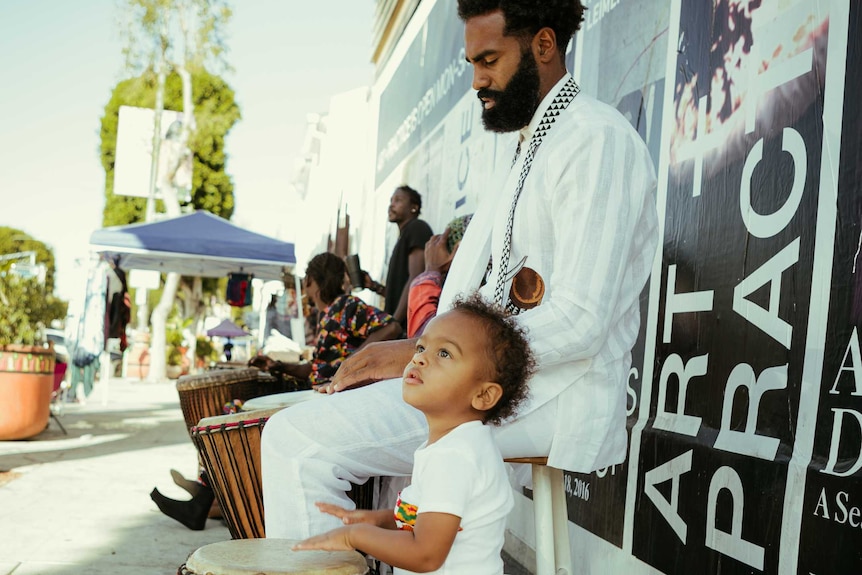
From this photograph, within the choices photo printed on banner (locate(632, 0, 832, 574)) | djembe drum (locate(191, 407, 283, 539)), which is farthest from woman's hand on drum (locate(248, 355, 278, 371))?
photo printed on banner (locate(632, 0, 832, 574))

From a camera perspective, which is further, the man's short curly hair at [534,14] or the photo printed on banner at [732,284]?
the man's short curly hair at [534,14]

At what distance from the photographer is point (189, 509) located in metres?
4.75

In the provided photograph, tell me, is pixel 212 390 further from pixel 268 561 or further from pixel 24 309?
pixel 24 309

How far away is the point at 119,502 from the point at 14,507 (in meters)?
0.59

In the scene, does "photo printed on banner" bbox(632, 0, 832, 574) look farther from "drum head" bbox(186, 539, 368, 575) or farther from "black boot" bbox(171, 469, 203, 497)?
"black boot" bbox(171, 469, 203, 497)

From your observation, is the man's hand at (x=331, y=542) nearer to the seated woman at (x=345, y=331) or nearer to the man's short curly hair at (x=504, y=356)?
the man's short curly hair at (x=504, y=356)

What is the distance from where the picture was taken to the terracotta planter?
7.72 meters

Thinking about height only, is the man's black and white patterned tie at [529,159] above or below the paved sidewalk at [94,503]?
above

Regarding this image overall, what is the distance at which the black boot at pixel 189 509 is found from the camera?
186 inches

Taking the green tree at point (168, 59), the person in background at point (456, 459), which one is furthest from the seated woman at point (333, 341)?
the green tree at point (168, 59)

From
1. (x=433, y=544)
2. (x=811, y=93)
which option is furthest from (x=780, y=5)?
(x=433, y=544)

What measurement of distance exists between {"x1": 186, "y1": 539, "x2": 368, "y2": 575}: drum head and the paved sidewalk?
86.2 inches

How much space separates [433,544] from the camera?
1.64 m

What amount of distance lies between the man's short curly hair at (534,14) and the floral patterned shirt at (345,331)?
2489 mm
